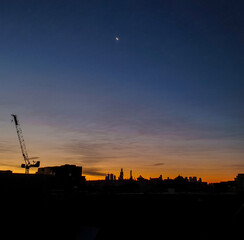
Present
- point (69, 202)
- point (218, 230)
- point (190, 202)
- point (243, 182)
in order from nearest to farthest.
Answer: point (218, 230), point (190, 202), point (69, 202), point (243, 182)

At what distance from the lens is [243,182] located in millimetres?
98375

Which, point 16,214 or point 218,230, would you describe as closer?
point 218,230

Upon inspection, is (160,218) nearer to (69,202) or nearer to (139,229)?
(139,229)

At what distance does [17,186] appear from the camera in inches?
1063

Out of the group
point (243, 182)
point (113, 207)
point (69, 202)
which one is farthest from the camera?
point (243, 182)

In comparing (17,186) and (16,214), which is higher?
(17,186)

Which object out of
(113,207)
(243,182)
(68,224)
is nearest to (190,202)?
(113,207)

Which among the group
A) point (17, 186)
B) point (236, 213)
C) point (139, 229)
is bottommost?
point (139, 229)

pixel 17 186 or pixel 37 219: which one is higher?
pixel 17 186

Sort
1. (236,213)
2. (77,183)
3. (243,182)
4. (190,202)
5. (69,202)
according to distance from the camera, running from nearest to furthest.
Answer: (236,213), (190,202), (69,202), (243,182), (77,183)

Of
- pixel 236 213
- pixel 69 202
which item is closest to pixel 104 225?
pixel 69 202

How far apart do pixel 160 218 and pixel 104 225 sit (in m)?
6.04

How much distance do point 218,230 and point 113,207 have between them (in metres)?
11.1

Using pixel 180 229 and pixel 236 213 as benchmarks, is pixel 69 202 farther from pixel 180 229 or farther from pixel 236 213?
pixel 236 213
